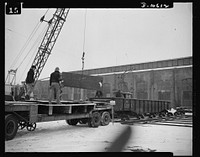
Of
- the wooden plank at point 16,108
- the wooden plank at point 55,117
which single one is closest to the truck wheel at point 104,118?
the wooden plank at point 55,117

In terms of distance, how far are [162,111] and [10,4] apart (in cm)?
1681

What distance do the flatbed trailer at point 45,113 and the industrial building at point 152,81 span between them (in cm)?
1363

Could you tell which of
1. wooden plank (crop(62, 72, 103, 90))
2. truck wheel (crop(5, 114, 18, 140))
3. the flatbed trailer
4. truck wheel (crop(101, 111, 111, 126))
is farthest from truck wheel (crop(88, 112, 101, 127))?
truck wheel (crop(5, 114, 18, 140))

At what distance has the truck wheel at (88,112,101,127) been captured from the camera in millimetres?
9859

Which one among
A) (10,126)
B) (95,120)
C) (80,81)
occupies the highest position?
(80,81)

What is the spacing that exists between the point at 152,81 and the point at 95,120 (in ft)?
70.2

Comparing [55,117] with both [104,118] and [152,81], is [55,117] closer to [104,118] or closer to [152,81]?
[104,118]

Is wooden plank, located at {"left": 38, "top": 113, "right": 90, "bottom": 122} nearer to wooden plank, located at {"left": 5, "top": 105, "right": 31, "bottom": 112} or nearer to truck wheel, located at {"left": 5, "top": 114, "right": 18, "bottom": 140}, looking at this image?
wooden plank, located at {"left": 5, "top": 105, "right": 31, "bottom": 112}

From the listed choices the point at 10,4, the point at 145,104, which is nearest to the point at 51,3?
the point at 10,4

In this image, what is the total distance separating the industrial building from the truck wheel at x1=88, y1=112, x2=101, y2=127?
1369cm

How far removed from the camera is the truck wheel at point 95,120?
9859 millimetres

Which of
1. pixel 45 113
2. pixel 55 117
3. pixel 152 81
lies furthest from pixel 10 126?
pixel 152 81

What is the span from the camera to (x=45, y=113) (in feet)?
26.6

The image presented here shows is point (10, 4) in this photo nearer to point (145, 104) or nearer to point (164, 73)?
point (145, 104)
